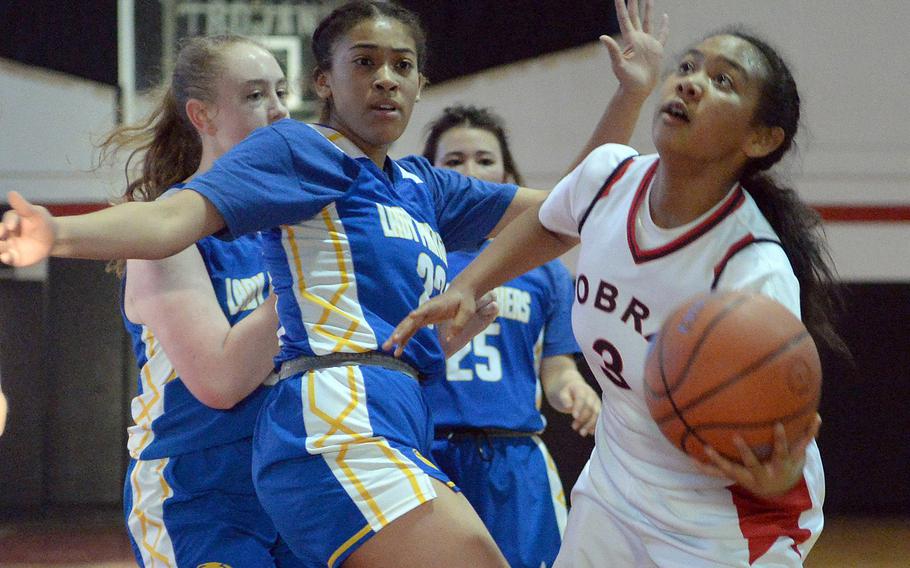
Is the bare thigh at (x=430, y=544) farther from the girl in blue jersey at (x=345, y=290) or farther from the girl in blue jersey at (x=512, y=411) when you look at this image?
the girl in blue jersey at (x=512, y=411)

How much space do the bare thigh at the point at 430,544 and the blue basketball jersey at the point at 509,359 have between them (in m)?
1.24

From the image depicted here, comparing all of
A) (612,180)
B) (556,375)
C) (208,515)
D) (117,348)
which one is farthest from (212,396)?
(117,348)

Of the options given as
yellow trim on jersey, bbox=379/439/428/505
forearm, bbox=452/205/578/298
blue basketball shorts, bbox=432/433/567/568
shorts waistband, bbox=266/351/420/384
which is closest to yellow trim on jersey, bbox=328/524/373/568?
yellow trim on jersey, bbox=379/439/428/505

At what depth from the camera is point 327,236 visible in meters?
2.24

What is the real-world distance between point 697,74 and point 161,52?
4623 millimetres

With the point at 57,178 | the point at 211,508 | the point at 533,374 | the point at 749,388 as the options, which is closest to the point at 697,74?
the point at 749,388

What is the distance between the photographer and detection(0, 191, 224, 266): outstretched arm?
178 centimetres

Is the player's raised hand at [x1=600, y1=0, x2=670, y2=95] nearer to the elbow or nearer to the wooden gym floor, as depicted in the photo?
the elbow

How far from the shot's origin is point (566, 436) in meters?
6.44

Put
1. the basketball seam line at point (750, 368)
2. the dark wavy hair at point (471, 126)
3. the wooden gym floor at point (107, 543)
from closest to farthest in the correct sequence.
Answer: the basketball seam line at point (750, 368) < the dark wavy hair at point (471, 126) < the wooden gym floor at point (107, 543)

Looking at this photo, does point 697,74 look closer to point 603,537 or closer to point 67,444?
point 603,537

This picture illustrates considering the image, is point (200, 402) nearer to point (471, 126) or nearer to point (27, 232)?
point (27, 232)

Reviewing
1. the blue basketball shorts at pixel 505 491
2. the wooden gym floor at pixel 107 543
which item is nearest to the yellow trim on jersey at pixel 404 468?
the blue basketball shorts at pixel 505 491

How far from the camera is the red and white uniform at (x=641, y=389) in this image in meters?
2.10
